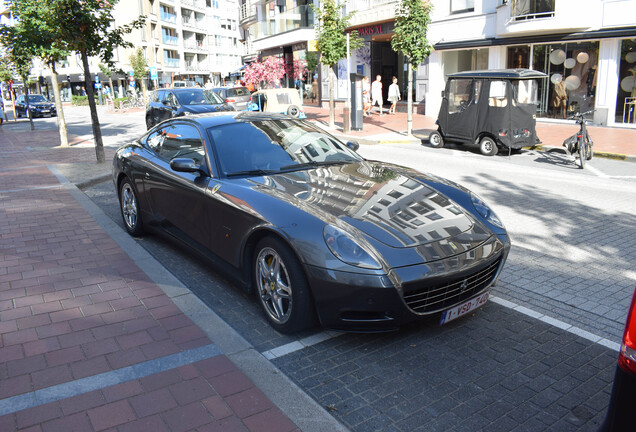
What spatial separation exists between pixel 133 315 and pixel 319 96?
3135 cm

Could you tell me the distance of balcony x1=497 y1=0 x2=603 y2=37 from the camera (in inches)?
693

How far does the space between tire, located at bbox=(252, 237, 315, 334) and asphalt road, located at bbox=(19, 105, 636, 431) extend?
153 millimetres

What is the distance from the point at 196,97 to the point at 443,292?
669 inches

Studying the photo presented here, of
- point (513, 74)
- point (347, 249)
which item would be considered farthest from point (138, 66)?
point (347, 249)

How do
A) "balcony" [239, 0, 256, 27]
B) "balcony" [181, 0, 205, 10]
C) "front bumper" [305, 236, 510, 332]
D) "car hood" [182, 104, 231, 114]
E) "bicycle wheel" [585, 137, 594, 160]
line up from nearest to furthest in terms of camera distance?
"front bumper" [305, 236, 510, 332]
"bicycle wheel" [585, 137, 594, 160]
"car hood" [182, 104, 231, 114]
"balcony" [239, 0, 256, 27]
"balcony" [181, 0, 205, 10]

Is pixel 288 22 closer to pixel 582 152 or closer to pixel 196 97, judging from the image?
pixel 196 97

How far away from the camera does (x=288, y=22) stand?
35.6m

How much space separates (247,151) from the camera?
476cm

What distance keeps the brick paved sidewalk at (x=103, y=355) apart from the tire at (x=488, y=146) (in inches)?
390

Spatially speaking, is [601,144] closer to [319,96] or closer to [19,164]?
[19,164]

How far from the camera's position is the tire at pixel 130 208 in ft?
20.3

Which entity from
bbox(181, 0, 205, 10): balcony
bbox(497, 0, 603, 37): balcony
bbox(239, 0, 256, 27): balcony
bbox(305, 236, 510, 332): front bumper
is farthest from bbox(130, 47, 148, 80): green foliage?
bbox(305, 236, 510, 332): front bumper

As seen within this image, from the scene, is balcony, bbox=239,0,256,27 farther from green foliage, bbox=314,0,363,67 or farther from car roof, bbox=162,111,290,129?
car roof, bbox=162,111,290,129


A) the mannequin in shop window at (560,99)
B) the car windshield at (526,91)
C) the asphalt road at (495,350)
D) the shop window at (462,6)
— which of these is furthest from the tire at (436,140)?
the shop window at (462,6)
